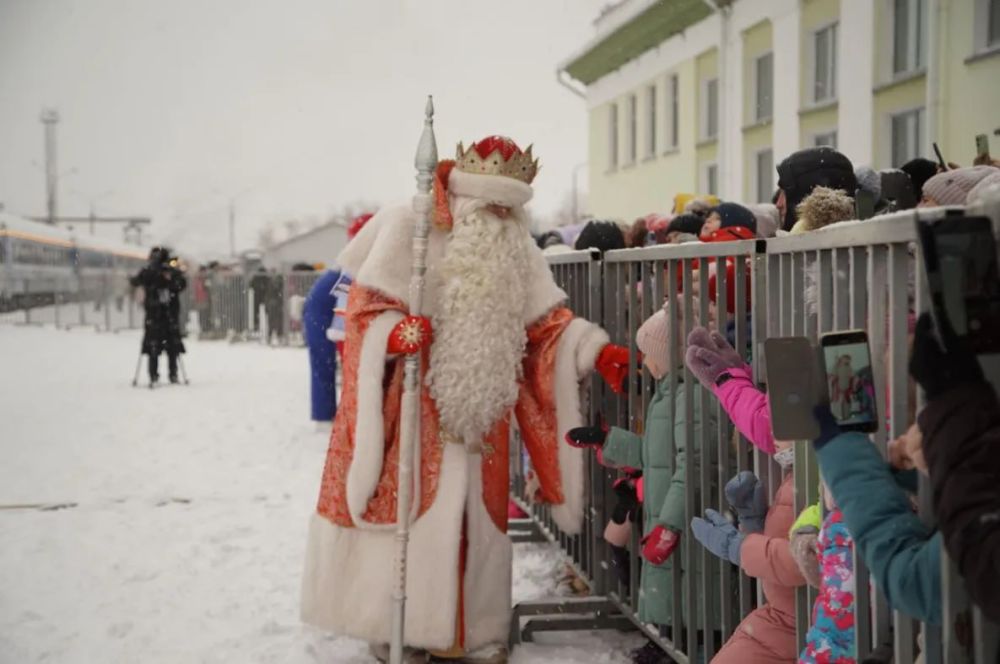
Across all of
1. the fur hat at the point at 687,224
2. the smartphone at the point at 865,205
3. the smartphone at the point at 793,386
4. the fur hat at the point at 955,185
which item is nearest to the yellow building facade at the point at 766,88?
the fur hat at the point at 687,224

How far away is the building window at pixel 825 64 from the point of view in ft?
45.2

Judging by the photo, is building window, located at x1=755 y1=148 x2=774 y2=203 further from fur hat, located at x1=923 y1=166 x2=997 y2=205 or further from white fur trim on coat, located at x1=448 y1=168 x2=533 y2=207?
fur hat, located at x1=923 y1=166 x2=997 y2=205

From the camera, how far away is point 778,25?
47.9 feet

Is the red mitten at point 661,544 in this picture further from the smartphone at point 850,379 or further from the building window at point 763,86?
the building window at point 763,86

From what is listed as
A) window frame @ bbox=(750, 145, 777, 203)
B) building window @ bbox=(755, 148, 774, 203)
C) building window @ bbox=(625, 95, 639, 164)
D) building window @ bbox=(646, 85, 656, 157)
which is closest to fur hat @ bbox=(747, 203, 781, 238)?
building window @ bbox=(755, 148, 774, 203)

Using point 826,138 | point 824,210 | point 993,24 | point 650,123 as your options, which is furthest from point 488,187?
point 650,123

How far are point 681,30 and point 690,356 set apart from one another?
54.4ft

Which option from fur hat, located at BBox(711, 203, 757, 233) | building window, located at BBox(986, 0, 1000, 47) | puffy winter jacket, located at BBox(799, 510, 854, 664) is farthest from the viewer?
building window, located at BBox(986, 0, 1000, 47)

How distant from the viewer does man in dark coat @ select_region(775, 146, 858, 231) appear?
3674mm

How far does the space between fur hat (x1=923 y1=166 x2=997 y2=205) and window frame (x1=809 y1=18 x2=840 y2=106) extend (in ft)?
36.5

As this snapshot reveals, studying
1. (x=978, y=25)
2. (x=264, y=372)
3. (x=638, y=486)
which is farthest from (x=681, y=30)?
(x=638, y=486)

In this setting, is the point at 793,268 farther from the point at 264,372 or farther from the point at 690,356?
the point at 264,372

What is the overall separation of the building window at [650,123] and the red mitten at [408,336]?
17.2m

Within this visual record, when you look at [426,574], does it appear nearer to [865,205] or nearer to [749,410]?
[749,410]
